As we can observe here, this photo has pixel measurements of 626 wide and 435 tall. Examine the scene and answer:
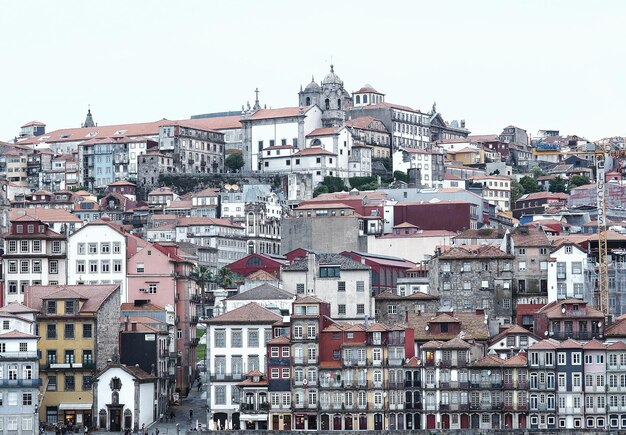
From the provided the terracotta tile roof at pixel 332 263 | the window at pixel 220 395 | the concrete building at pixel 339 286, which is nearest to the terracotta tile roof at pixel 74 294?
the window at pixel 220 395

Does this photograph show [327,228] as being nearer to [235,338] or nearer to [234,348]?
[235,338]

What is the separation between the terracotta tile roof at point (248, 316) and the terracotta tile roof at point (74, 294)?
24.2 feet

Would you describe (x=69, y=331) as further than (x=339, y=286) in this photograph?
No

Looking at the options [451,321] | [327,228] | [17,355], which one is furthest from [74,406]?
[327,228]

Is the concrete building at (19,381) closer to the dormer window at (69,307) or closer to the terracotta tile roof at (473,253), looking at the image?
the dormer window at (69,307)

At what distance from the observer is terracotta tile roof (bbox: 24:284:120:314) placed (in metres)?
123

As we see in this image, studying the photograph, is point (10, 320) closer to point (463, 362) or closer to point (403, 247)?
point (463, 362)

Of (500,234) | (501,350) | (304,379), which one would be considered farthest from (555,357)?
(500,234)

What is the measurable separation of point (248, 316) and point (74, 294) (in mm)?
11279

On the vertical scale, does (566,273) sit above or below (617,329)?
above

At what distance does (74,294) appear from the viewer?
12256 cm

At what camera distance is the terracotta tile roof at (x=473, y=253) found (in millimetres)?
137875

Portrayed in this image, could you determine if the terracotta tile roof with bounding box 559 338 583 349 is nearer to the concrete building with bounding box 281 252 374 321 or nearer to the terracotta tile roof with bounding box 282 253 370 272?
the concrete building with bounding box 281 252 374 321

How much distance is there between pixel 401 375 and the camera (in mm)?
117750
